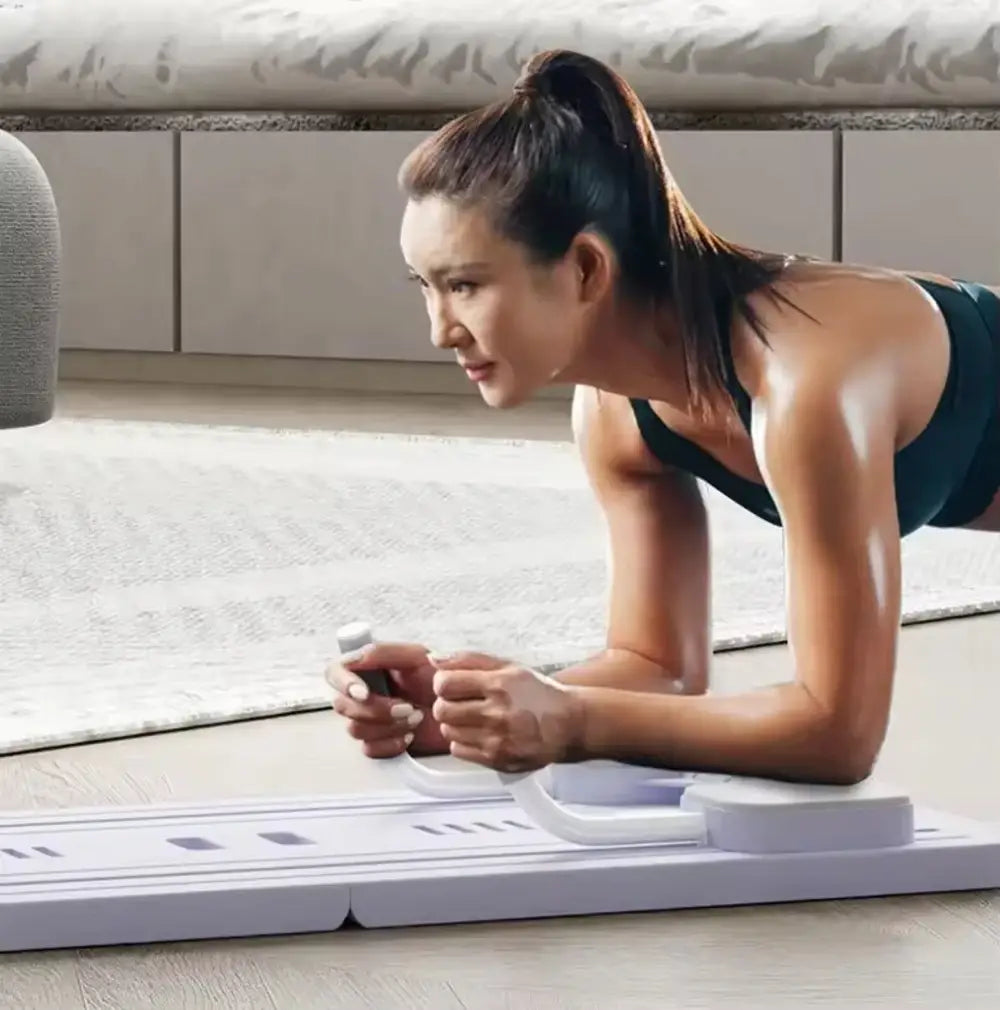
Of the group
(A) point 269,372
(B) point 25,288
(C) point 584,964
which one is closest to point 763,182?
(A) point 269,372

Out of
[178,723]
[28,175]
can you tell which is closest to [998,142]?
[28,175]

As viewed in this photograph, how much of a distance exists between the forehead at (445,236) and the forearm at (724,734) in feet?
0.66

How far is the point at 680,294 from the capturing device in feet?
3.06

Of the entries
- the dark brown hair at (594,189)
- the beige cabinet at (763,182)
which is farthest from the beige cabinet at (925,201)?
the dark brown hair at (594,189)

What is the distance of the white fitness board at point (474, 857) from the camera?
2.81 feet

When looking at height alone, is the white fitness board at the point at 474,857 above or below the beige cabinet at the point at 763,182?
below

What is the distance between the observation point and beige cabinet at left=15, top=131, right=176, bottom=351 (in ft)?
11.6

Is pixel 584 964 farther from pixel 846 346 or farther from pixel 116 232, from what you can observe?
pixel 116 232

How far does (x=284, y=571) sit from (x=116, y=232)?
1928 millimetres

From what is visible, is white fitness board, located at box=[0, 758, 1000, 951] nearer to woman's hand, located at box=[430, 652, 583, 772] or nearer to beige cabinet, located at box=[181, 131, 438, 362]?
woman's hand, located at box=[430, 652, 583, 772]

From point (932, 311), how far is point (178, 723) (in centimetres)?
55

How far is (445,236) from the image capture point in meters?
A: 0.91

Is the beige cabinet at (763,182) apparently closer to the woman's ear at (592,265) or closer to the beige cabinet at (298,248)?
the beige cabinet at (298,248)

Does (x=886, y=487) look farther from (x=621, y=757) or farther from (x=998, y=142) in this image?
(x=998, y=142)
